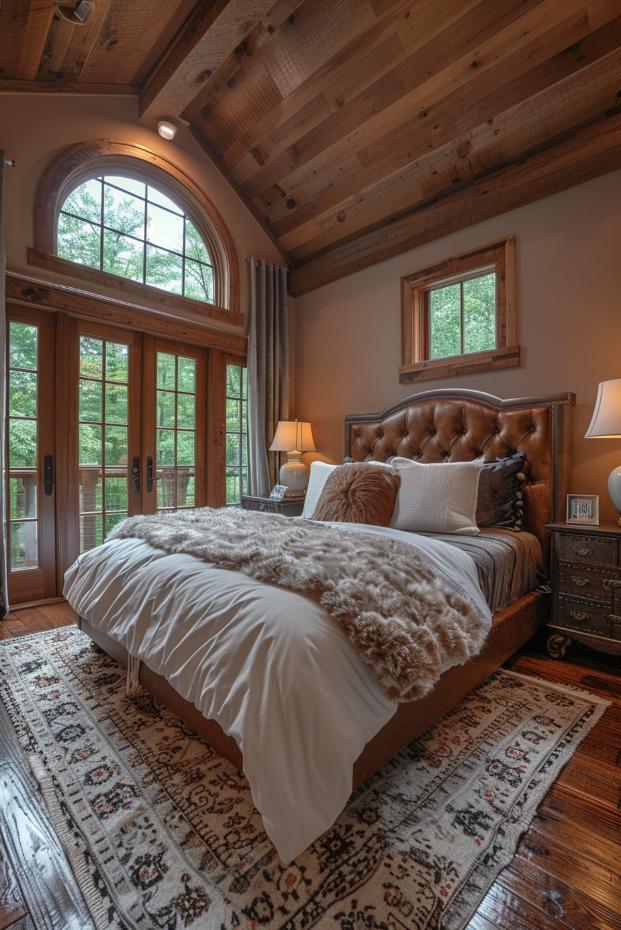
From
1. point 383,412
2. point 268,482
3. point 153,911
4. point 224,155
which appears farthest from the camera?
point 268,482

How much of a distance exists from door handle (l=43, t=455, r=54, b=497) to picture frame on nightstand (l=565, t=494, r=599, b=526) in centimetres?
331

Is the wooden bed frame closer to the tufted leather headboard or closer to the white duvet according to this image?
the tufted leather headboard

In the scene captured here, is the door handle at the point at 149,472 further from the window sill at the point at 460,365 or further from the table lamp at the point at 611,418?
the table lamp at the point at 611,418

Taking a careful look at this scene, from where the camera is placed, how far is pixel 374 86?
2.95 m

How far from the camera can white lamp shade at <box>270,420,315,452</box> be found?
3.89 m

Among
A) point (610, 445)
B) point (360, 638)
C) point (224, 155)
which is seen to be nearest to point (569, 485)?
point (610, 445)

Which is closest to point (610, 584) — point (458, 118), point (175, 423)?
point (458, 118)

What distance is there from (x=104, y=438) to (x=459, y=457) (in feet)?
8.67

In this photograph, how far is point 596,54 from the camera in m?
2.33

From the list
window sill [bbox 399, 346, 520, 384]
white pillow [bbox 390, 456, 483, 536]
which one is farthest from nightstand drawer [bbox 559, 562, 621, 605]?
window sill [bbox 399, 346, 520, 384]

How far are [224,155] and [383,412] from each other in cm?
275

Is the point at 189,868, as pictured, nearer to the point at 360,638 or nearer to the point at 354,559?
the point at 360,638

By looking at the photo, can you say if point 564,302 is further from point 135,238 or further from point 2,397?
point 2,397

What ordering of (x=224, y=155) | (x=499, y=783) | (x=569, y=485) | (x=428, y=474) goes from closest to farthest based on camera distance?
(x=499, y=783), (x=428, y=474), (x=569, y=485), (x=224, y=155)
